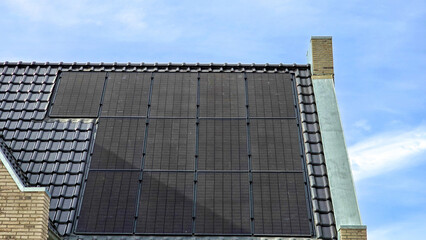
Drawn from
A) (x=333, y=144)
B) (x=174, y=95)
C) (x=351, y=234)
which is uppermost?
(x=174, y=95)

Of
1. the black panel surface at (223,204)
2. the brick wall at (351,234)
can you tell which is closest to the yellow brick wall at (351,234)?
the brick wall at (351,234)

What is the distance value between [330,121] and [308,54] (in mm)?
4097

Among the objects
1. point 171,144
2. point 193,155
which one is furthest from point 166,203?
point 171,144

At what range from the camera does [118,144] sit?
20.1 metres

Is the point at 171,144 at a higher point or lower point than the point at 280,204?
higher

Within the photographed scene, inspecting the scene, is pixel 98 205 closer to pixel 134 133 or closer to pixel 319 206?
pixel 134 133

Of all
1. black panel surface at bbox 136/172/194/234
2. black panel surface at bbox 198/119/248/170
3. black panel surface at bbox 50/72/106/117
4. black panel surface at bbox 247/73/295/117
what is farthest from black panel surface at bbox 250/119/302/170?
black panel surface at bbox 50/72/106/117

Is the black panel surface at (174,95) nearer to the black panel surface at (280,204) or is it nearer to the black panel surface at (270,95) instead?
the black panel surface at (270,95)

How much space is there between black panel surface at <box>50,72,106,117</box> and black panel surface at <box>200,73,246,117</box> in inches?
147

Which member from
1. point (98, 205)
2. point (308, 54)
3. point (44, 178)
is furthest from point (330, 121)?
point (44, 178)

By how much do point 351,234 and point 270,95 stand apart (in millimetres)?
6960

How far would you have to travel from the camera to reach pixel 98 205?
18078 mm

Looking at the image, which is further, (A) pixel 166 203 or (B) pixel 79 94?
(B) pixel 79 94

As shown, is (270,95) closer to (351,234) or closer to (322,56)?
(322,56)
